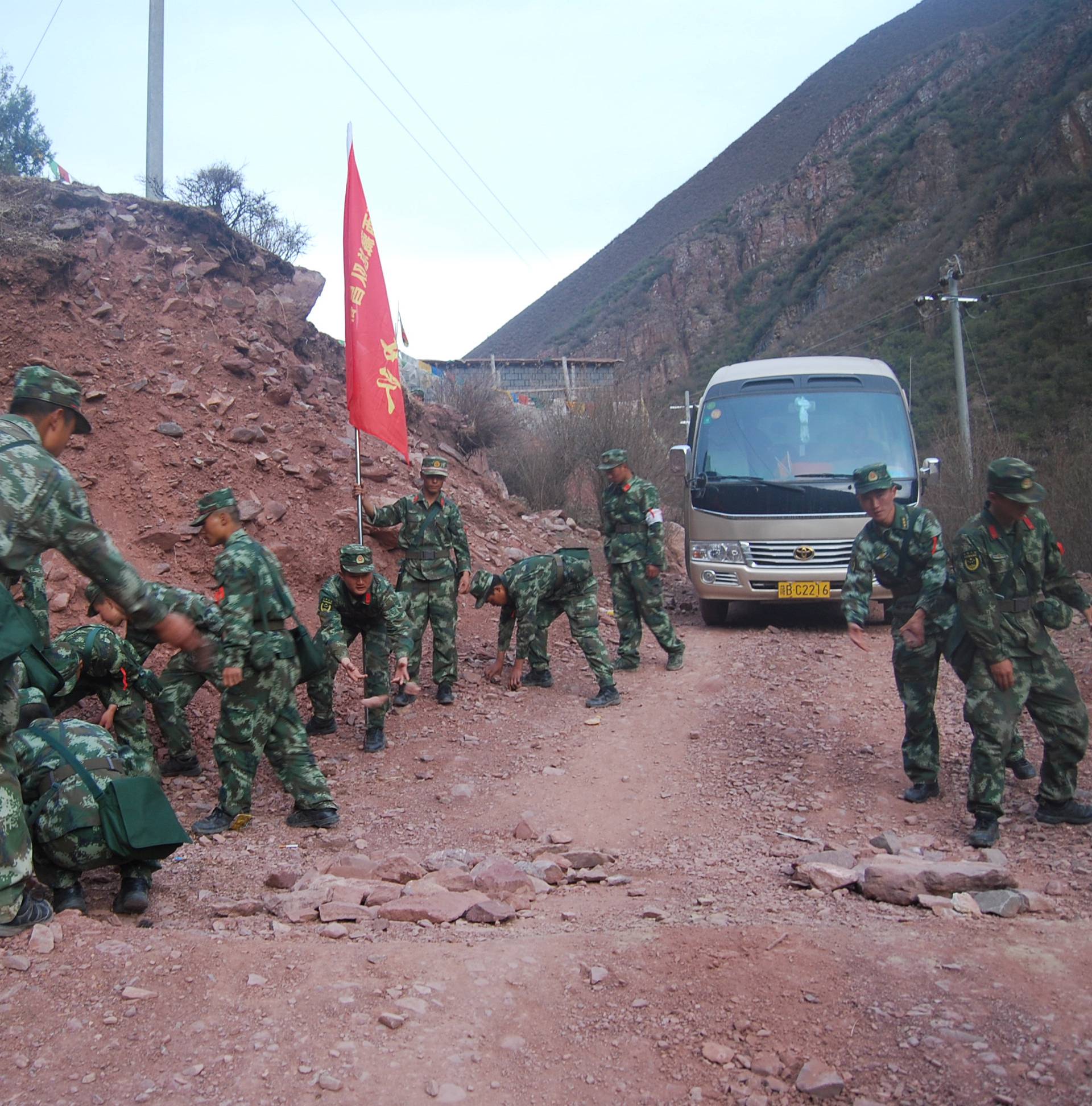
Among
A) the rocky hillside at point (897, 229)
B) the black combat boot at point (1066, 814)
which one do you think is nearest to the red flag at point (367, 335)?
the black combat boot at point (1066, 814)

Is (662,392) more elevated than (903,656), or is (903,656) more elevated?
(662,392)

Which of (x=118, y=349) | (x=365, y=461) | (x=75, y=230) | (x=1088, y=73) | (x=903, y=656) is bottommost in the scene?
(x=903, y=656)

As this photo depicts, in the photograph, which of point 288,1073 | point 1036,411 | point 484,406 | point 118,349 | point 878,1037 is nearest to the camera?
point 288,1073

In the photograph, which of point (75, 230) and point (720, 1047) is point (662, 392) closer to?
point (75, 230)

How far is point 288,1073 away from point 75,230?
34.9ft

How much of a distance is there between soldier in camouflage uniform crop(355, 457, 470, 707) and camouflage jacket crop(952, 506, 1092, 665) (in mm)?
4266

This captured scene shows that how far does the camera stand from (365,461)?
11492 millimetres

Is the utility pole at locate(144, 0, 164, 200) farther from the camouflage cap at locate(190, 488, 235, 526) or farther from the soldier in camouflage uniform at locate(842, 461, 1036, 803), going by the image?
the soldier in camouflage uniform at locate(842, 461, 1036, 803)

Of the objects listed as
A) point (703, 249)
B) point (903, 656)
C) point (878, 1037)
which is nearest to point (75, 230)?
point (903, 656)

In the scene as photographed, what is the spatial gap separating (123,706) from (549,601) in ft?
12.4

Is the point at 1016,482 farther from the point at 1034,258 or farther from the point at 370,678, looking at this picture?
the point at 1034,258

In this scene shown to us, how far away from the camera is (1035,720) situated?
5129mm

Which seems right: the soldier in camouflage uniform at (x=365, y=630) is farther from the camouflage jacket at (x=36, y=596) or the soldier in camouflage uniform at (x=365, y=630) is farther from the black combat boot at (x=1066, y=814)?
the black combat boot at (x=1066, y=814)

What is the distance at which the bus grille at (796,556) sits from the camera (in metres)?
10.1
